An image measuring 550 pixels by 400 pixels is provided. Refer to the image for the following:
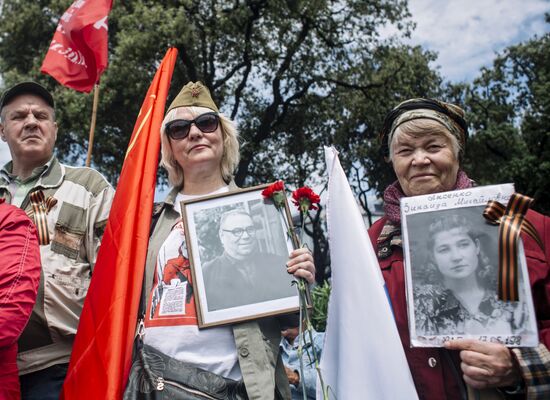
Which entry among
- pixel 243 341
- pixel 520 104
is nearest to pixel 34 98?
pixel 243 341

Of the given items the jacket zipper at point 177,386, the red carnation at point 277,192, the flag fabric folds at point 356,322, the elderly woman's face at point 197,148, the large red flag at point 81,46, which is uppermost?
the large red flag at point 81,46

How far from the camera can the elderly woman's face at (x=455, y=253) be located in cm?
155

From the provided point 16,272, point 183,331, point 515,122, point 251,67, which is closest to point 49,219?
point 16,272

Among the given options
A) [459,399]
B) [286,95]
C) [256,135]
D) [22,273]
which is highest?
[286,95]

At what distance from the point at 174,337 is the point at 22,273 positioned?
587 mm

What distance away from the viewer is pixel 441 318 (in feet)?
5.08

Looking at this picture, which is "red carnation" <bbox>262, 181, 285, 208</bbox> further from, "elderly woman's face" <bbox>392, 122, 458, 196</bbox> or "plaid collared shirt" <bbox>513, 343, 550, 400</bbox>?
"plaid collared shirt" <bbox>513, 343, 550, 400</bbox>

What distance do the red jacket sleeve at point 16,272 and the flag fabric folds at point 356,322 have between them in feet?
3.48

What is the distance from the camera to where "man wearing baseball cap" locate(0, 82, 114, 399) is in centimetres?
232

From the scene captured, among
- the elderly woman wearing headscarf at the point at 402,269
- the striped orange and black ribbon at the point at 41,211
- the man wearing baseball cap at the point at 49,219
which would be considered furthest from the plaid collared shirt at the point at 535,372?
the striped orange and black ribbon at the point at 41,211

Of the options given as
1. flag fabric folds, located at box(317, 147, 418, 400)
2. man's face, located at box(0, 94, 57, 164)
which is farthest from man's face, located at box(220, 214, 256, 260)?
man's face, located at box(0, 94, 57, 164)

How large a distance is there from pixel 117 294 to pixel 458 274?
1.41 m

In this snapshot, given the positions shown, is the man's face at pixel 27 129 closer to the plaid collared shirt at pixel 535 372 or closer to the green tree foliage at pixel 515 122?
the plaid collared shirt at pixel 535 372

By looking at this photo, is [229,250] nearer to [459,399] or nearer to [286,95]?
[459,399]
